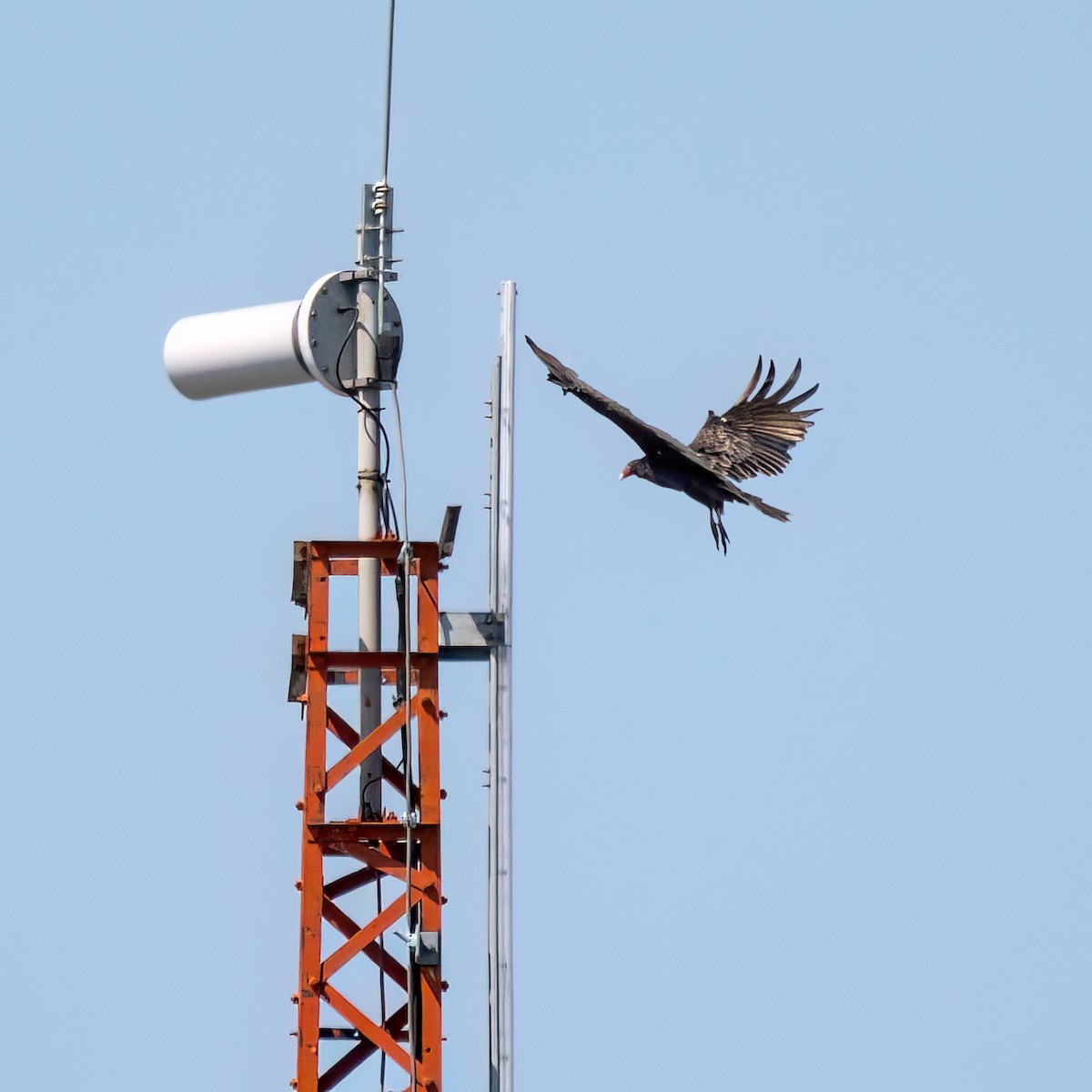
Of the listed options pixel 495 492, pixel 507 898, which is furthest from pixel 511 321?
pixel 507 898

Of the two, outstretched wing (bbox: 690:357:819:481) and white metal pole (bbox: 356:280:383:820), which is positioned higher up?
outstretched wing (bbox: 690:357:819:481)

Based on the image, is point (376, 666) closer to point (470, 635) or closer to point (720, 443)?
point (470, 635)

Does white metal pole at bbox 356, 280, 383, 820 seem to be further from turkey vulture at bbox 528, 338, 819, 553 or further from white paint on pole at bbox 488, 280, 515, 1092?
turkey vulture at bbox 528, 338, 819, 553

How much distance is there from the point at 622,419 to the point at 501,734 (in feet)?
10.4

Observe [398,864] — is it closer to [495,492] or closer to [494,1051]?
[494,1051]

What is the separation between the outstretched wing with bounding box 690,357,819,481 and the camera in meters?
15.9

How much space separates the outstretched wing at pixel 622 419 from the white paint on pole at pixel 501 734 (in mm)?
1671

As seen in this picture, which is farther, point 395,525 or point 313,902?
point 395,525

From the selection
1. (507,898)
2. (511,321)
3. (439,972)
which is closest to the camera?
(439,972)

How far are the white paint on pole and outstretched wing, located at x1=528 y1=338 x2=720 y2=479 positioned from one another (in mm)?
1671

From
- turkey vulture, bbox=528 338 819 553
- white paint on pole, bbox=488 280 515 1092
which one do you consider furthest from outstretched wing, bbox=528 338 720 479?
white paint on pole, bbox=488 280 515 1092

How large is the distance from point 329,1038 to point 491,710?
74.3 inches

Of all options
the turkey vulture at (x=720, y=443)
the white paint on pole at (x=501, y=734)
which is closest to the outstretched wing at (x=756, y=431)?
the turkey vulture at (x=720, y=443)

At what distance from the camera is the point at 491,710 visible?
38.4 ft
